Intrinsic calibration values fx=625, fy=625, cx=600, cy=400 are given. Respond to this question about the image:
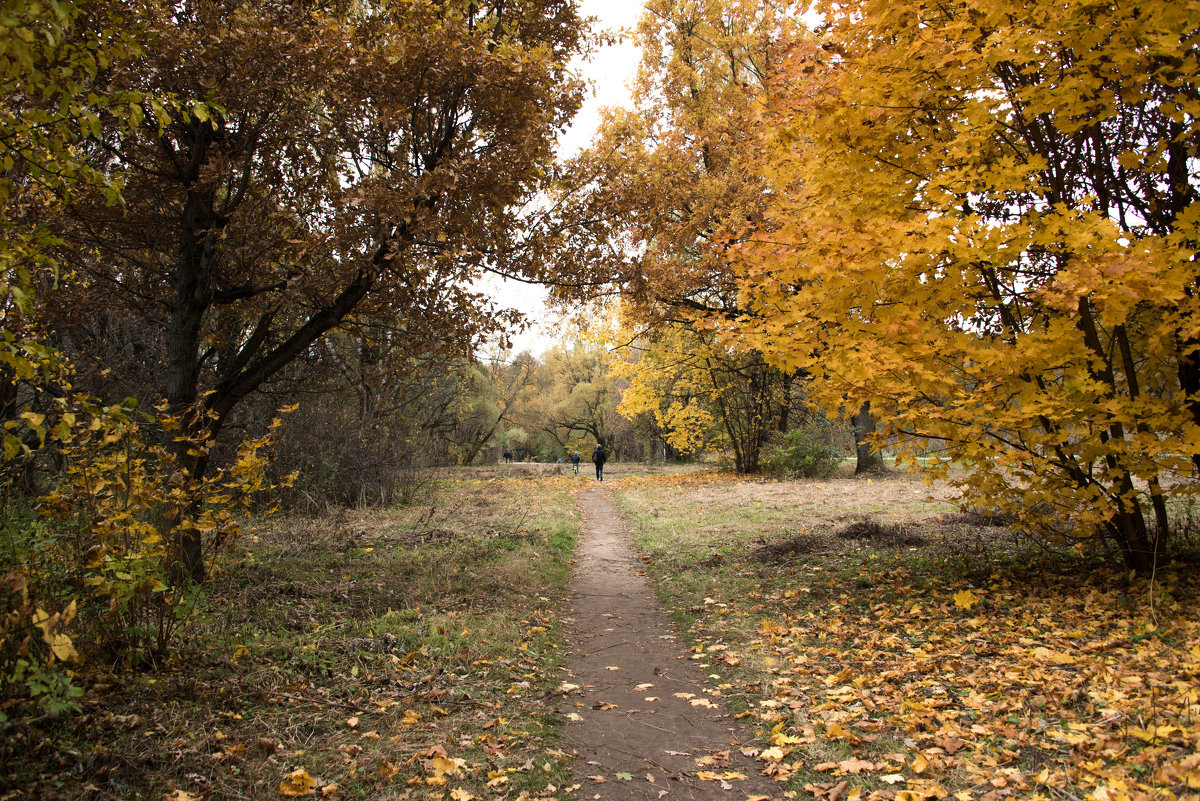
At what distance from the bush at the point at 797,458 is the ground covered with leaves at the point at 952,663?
1032cm

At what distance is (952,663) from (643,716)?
7.08ft

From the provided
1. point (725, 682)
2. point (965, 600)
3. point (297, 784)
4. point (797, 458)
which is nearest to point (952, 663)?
point (965, 600)

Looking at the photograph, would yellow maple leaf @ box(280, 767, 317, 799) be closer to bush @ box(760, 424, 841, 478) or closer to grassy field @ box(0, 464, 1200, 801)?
grassy field @ box(0, 464, 1200, 801)

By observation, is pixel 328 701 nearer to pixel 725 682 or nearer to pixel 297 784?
pixel 297 784

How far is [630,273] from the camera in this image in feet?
26.1

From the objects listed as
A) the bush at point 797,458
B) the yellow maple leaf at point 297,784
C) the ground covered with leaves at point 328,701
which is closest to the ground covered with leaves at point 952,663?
the ground covered with leaves at point 328,701

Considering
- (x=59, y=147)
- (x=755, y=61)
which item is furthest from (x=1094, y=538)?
(x=755, y=61)

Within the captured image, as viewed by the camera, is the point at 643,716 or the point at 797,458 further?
the point at 797,458

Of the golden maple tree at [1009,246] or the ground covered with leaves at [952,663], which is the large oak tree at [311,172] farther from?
the ground covered with leaves at [952,663]

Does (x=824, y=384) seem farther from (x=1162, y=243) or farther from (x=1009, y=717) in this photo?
(x=1009, y=717)

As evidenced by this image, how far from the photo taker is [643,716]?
4.27m

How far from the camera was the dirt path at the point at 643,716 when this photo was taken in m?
3.42

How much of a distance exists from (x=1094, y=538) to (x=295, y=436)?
11.8 meters

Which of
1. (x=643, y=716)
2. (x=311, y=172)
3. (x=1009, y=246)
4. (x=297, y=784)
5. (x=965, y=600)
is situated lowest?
(x=643, y=716)
